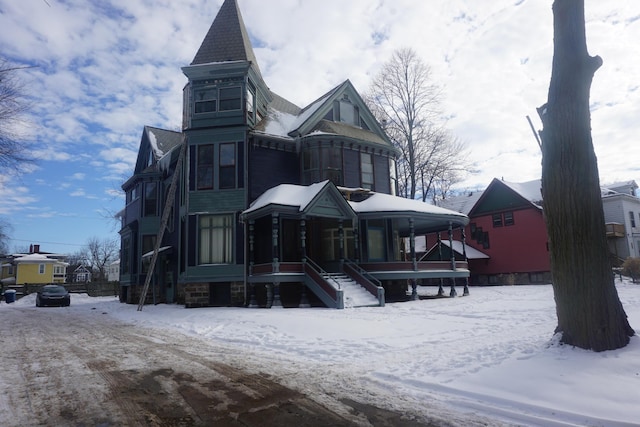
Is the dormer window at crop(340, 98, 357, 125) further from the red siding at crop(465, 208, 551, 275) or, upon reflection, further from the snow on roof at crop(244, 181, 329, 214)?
the red siding at crop(465, 208, 551, 275)

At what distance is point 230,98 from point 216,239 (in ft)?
20.8

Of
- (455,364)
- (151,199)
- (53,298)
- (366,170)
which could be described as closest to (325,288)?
A: (366,170)

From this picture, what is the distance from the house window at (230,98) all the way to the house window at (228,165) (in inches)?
67.5

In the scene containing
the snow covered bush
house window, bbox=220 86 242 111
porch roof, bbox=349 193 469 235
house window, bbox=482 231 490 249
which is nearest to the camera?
porch roof, bbox=349 193 469 235

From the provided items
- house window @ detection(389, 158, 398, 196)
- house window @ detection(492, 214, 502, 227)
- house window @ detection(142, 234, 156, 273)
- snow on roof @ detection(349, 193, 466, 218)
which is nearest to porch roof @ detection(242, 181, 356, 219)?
snow on roof @ detection(349, 193, 466, 218)

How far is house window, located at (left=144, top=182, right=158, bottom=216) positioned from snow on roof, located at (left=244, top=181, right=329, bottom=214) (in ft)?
27.8

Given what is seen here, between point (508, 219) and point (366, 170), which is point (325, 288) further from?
point (508, 219)

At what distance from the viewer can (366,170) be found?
21.9 meters

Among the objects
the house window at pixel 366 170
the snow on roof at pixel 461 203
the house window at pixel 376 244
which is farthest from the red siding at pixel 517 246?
the house window at pixel 376 244

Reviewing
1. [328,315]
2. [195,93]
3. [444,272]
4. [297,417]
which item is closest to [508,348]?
[297,417]

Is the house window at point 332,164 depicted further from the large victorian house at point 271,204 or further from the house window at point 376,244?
the house window at point 376,244

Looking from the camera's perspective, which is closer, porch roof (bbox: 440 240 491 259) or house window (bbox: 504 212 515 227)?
house window (bbox: 504 212 515 227)

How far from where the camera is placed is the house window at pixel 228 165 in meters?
19.3

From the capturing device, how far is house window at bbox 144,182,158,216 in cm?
2450
